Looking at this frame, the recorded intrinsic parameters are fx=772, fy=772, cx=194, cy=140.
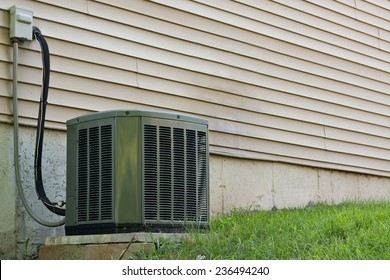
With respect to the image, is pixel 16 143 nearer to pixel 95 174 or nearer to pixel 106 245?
pixel 95 174

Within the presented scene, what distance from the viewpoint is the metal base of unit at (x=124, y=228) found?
4.25m

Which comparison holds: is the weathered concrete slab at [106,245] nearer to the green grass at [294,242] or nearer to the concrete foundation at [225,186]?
the green grass at [294,242]

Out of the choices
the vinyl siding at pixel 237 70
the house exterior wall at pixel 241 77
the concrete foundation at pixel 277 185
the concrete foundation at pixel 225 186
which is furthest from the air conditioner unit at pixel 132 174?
the concrete foundation at pixel 277 185

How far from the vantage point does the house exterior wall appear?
5.18m

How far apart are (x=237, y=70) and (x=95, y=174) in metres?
2.44

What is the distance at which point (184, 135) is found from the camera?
450cm

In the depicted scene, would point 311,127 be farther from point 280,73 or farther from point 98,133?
point 98,133

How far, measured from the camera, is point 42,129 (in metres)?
4.83

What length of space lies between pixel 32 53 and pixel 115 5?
84 centimetres

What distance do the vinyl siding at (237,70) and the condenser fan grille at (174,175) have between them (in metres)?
1.02

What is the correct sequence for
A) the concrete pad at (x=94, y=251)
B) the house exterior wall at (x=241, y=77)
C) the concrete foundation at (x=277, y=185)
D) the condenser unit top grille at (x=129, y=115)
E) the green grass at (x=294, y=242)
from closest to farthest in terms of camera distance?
the green grass at (x=294, y=242) → the concrete pad at (x=94, y=251) → the condenser unit top grille at (x=129, y=115) → the house exterior wall at (x=241, y=77) → the concrete foundation at (x=277, y=185)

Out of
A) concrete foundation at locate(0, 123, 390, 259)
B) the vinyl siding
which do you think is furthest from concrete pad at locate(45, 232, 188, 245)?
the vinyl siding

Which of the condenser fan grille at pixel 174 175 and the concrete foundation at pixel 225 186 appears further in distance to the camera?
the concrete foundation at pixel 225 186

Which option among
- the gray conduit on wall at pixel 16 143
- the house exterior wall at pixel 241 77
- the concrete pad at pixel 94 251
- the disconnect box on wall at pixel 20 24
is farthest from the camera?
the house exterior wall at pixel 241 77
